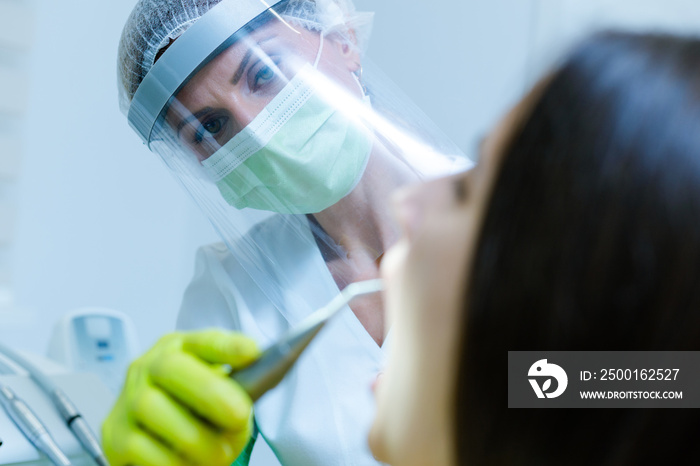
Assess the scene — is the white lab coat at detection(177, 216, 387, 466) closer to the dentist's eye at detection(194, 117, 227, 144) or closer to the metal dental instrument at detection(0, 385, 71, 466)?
the dentist's eye at detection(194, 117, 227, 144)

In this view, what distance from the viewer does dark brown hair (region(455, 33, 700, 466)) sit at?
34cm

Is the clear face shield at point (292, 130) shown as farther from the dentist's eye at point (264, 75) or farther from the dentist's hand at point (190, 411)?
the dentist's hand at point (190, 411)

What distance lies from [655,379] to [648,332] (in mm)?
41

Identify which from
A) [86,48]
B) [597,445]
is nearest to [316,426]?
[597,445]

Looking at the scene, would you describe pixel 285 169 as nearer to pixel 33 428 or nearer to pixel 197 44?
pixel 197 44

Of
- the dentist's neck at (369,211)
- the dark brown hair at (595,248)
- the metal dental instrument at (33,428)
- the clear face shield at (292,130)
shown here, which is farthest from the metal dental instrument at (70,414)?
the dark brown hair at (595,248)

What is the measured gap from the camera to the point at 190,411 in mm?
618

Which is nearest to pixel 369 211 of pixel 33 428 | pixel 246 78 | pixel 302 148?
pixel 302 148

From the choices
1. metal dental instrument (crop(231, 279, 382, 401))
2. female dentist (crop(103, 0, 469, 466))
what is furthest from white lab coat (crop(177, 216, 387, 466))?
metal dental instrument (crop(231, 279, 382, 401))

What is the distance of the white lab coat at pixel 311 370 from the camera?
28.0 inches

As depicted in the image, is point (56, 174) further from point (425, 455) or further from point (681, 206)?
A: point (681, 206)

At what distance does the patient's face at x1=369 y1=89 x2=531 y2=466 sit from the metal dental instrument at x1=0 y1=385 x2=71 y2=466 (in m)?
0.59

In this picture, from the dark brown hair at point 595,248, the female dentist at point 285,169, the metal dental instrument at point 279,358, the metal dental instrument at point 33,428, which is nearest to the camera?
the dark brown hair at point 595,248

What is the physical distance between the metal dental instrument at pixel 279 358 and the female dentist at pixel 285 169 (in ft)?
0.17
